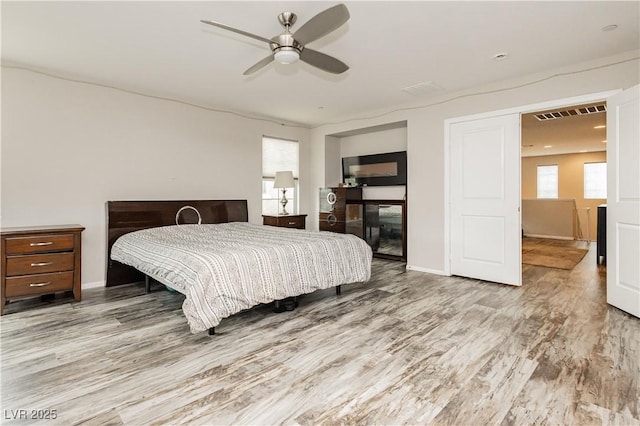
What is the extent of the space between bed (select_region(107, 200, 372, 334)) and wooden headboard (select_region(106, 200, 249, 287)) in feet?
0.04

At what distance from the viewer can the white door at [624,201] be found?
2939 millimetres

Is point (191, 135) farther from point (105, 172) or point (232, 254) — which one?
point (232, 254)

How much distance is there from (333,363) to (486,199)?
10.1 feet

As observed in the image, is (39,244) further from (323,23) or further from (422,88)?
(422,88)

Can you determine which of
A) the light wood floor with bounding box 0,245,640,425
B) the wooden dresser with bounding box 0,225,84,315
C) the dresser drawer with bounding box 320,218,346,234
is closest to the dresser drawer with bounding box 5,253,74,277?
the wooden dresser with bounding box 0,225,84,315

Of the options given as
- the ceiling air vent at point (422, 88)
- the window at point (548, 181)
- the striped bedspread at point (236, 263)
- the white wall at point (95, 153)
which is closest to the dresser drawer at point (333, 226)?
the white wall at point (95, 153)

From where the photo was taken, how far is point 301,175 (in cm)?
634

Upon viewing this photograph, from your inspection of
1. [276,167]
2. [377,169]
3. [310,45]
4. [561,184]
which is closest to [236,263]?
[310,45]

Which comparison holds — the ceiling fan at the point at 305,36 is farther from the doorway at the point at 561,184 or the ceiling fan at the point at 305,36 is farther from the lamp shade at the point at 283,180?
the doorway at the point at 561,184

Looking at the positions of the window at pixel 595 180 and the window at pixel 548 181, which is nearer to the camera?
the window at pixel 595 180

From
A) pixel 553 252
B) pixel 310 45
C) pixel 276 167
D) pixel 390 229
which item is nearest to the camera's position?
pixel 310 45

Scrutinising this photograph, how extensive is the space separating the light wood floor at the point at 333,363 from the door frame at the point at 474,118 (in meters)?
1.21

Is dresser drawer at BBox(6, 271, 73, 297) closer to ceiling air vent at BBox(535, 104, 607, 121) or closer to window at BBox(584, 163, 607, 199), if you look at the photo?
ceiling air vent at BBox(535, 104, 607, 121)

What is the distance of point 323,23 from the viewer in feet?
7.09
